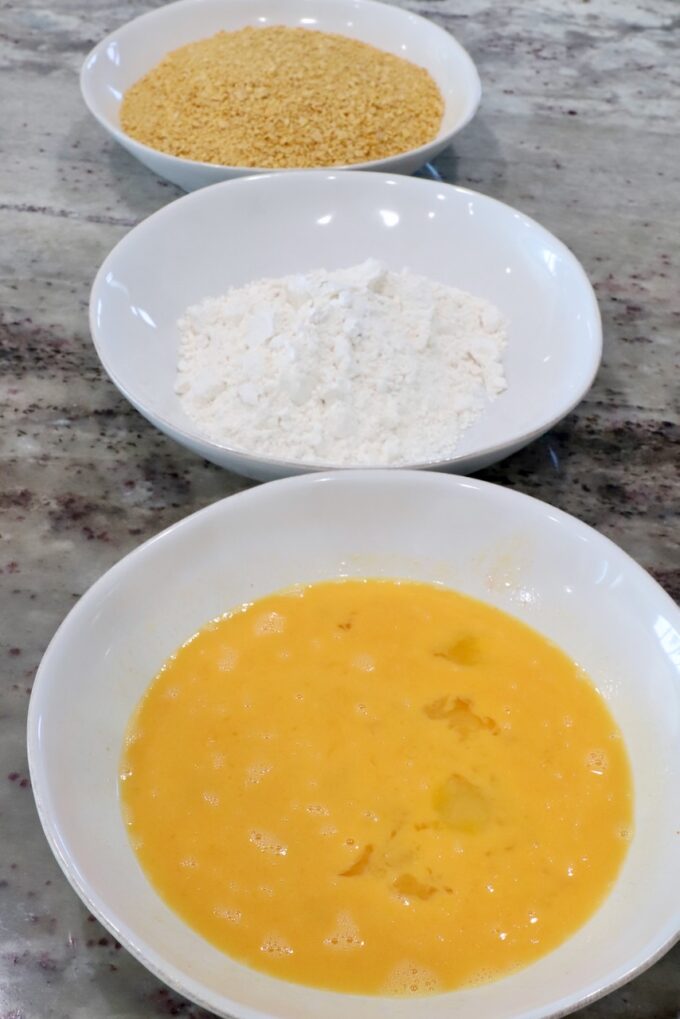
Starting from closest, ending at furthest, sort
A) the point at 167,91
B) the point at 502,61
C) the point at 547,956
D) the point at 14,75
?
1. the point at 547,956
2. the point at 167,91
3. the point at 14,75
4. the point at 502,61

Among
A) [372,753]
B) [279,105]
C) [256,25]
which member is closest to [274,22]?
[256,25]

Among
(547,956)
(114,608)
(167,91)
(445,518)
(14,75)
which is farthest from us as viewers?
Answer: (14,75)

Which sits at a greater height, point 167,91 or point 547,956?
point 167,91

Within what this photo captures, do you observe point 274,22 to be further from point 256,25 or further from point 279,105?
point 279,105

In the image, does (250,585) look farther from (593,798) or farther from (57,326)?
(57,326)

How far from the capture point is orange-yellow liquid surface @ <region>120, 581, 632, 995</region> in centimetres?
67

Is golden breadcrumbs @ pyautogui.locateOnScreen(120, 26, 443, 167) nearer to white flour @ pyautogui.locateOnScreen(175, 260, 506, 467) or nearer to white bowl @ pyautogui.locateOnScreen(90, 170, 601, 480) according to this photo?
white bowl @ pyautogui.locateOnScreen(90, 170, 601, 480)

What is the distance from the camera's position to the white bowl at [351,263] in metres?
1.06

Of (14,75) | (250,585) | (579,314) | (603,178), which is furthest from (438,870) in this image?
(14,75)

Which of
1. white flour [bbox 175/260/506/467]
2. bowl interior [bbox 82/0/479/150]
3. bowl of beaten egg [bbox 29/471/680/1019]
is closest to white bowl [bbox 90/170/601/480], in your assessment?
white flour [bbox 175/260/506/467]

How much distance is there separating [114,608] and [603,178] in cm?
117

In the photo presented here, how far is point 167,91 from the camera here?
1533 millimetres

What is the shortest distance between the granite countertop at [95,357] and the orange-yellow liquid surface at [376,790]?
84 mm

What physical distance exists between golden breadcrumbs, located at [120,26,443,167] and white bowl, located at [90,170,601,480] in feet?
0.35
